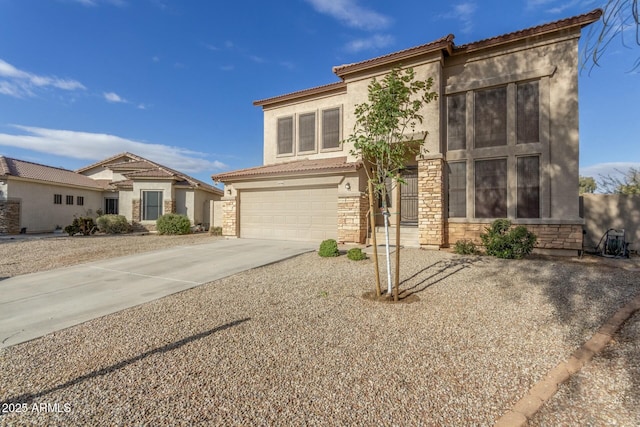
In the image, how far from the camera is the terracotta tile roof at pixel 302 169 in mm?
11016

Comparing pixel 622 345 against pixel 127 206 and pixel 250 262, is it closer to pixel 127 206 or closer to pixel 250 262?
pixel 250 262

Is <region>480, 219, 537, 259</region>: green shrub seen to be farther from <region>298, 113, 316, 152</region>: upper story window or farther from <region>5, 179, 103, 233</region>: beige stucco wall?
<region>5, 179, 103, 233</region>: beige stucco wall

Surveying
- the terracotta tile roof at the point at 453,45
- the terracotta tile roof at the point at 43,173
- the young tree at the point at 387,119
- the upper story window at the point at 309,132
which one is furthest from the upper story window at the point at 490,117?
the terracotta tile roof at the point at 43,173

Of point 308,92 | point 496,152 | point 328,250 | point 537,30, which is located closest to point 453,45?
point 537,30

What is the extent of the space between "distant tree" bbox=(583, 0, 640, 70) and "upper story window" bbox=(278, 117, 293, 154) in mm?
12787

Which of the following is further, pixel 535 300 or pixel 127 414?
pixel 535 300

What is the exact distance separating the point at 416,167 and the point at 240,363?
10.5 meters

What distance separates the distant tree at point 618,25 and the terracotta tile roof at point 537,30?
30.6 ft

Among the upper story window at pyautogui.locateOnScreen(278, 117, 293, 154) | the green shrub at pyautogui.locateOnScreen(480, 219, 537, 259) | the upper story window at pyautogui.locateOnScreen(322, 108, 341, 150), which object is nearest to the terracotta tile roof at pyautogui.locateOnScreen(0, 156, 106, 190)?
the upper story window at pyautogui.locateOnScreen(278, 117, 293, 154)

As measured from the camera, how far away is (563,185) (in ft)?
29.9

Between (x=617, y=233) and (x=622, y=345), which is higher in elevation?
(x=617, y=233)

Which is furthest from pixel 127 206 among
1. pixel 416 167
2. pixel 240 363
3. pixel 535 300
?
pixel 535 300

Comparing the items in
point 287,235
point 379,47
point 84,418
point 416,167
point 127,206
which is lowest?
point 84,418

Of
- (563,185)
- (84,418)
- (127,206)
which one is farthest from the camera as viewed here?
(127,206)
